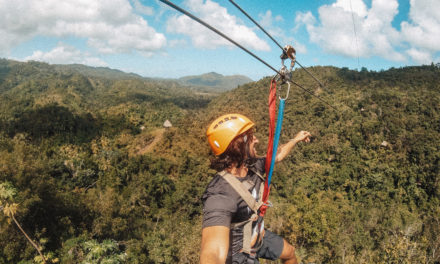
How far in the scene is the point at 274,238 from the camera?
10.7 feet

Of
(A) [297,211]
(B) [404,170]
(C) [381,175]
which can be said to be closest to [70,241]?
(A) [297,211]

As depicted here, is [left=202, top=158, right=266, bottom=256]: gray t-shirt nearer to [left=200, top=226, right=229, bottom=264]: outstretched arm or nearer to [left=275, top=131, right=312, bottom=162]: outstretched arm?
[left=200, top=226, right=229, bottom=264]: outstretched arm

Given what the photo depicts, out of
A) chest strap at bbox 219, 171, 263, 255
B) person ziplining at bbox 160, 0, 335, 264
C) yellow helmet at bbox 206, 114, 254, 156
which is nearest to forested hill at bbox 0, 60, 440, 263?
person ziplining at bbox 160, 0, 335, 264

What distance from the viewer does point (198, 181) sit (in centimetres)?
3325

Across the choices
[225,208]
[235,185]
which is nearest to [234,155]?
[235,185]

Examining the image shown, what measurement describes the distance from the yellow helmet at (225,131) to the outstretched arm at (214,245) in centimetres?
79

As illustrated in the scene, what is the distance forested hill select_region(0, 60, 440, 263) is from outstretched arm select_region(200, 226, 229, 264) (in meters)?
2.13

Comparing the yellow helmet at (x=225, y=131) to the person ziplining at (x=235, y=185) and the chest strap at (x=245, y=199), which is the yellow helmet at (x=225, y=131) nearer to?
the person ziplining at (x=235, y=185)

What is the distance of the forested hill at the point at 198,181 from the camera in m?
18.0

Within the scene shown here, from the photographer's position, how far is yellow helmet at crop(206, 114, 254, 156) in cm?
232

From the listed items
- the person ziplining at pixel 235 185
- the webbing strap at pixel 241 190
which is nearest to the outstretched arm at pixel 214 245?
the person ziplining at pixel 235 185

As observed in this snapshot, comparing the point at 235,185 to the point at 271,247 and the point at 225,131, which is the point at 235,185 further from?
the point at 271,247

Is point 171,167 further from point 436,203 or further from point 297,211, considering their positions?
point 436,203

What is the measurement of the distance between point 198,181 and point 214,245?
32.3 metres
